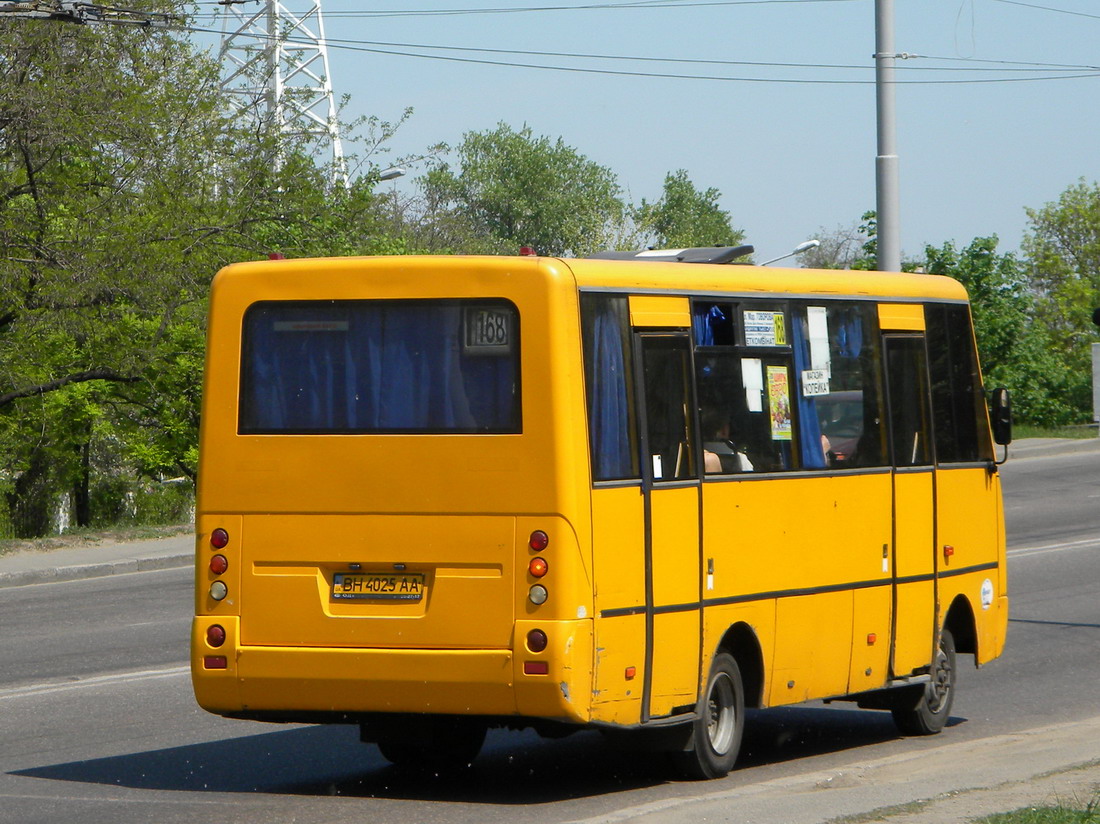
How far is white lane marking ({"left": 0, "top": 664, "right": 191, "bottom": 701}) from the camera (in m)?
11.5

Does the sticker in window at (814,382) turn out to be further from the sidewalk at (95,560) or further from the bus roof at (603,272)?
the sidewalk at (95,560)

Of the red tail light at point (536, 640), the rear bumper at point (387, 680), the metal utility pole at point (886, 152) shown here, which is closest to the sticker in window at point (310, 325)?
the rear bumper at point (387, 680)

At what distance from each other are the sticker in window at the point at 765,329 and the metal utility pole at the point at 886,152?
8.53 metres

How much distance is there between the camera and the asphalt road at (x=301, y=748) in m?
7.94

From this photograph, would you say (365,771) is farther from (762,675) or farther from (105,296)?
(105,296)

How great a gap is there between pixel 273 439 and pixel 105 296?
53.3 ft

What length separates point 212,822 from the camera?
7.53 metres

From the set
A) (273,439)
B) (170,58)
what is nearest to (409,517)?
(273,439)

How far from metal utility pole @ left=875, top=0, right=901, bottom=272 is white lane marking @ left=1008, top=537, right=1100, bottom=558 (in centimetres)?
503

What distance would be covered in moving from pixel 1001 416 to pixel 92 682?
6392mm

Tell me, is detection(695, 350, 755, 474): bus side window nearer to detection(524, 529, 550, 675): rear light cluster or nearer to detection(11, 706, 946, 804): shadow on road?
detection(524, 529, 550, 675): rear light cluster

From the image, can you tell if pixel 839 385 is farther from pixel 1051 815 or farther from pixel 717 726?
pixel 1051 815

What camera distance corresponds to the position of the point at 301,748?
9.92 m

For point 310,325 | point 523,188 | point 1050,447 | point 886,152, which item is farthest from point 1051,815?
point 523,188
